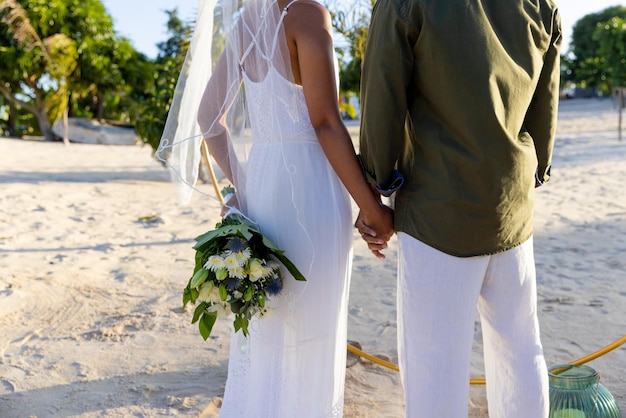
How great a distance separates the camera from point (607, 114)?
96.6 feet

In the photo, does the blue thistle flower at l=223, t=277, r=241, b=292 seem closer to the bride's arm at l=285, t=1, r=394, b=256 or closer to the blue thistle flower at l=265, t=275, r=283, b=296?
the blue thistle flower at l=265, t=275, r=283, b=296

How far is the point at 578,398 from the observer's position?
2.65m

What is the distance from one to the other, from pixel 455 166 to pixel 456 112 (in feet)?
0.50

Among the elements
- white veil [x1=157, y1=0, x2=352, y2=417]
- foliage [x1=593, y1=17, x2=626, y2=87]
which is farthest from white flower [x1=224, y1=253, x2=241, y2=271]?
foliage [x1=593, y1=17, x2=626, y2=87]

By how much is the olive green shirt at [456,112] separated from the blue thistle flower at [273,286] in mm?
440

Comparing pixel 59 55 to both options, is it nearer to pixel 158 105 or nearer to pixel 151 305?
pixel 158 105

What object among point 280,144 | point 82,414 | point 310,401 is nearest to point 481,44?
point 280,144

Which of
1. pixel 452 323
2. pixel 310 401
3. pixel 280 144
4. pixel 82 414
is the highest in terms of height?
pixel 280 144

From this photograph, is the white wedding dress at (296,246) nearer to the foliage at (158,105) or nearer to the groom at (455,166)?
the groom at (455,166)

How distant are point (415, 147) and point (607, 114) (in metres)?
30.3

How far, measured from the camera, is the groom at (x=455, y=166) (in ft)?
6.15

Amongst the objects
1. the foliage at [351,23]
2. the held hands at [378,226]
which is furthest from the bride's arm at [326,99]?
the foliage at [351,23]

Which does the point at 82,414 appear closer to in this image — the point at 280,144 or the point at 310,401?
the point at 310,401

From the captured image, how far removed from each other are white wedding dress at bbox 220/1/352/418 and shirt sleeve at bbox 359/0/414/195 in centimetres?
27
